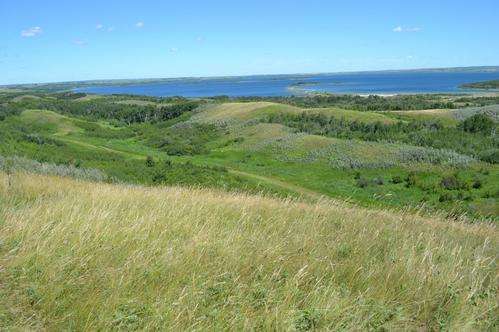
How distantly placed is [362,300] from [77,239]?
95.6 inches

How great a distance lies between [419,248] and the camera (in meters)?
5.28

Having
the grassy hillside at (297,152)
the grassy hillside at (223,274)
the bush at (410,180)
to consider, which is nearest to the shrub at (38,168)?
the grassy hillside at (297,152)

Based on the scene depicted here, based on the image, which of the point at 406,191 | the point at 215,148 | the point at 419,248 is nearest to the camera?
the point at 419,248

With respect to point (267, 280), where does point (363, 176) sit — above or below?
below

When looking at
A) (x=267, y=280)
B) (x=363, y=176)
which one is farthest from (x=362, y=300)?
(x=363, y=176)

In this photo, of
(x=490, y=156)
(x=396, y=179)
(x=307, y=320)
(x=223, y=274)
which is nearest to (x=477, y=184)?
(x=396, y=179)

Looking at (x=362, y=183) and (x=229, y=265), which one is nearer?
(x=229, y=265)

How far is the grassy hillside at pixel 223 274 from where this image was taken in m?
3.34

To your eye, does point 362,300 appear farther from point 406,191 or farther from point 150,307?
point 406,191

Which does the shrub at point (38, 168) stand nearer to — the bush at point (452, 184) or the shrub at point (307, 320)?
the shrub at point (307, 320)

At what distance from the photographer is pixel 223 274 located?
389 centimetres

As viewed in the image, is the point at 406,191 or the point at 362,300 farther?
the point at 406,191

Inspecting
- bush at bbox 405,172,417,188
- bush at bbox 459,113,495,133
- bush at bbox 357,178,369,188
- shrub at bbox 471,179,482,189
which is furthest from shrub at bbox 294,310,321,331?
bush at bbox 459,113,495,133

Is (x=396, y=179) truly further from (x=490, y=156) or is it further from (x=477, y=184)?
(x=490, y=156)
